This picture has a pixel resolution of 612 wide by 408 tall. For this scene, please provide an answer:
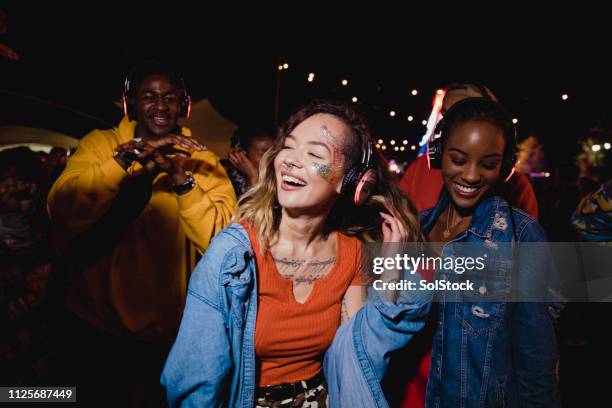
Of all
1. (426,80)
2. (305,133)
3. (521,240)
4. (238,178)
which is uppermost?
(426,80)

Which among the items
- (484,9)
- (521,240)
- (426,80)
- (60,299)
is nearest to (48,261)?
(60,299)

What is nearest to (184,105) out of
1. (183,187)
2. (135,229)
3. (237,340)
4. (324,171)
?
(183,187)

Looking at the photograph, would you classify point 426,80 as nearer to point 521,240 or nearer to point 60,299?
point 521,240

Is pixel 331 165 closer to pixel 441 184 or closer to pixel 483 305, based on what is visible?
pixel 483 305

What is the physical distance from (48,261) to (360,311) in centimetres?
317

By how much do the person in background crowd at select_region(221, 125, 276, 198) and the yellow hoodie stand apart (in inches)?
49.3

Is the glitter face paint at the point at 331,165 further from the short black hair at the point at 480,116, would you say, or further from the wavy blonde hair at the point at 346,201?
the short black hair at the point at 480,116

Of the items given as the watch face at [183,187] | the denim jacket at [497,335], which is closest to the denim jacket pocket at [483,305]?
the denim jacket at [497,335]

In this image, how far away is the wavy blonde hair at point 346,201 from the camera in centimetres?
178

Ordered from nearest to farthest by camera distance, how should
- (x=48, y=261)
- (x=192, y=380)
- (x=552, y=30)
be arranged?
(x=192, y=380)
(x=48, y=261)
(x=552, y=30)

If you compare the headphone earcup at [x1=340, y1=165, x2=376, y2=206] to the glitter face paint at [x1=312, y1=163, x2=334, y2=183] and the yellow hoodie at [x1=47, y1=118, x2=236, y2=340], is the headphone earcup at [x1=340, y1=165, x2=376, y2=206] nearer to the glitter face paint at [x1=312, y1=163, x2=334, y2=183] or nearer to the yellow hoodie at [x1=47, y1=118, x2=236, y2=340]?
the glitter face paint at [x1=312, y1=163, x2=334, y2=183]

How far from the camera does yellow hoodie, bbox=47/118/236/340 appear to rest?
1.94 m

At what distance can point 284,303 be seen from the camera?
161cm

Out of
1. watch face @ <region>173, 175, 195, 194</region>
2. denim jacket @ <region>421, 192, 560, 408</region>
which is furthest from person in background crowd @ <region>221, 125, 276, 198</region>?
denim jacket @ <region>421, 192, 560, 408</region>
